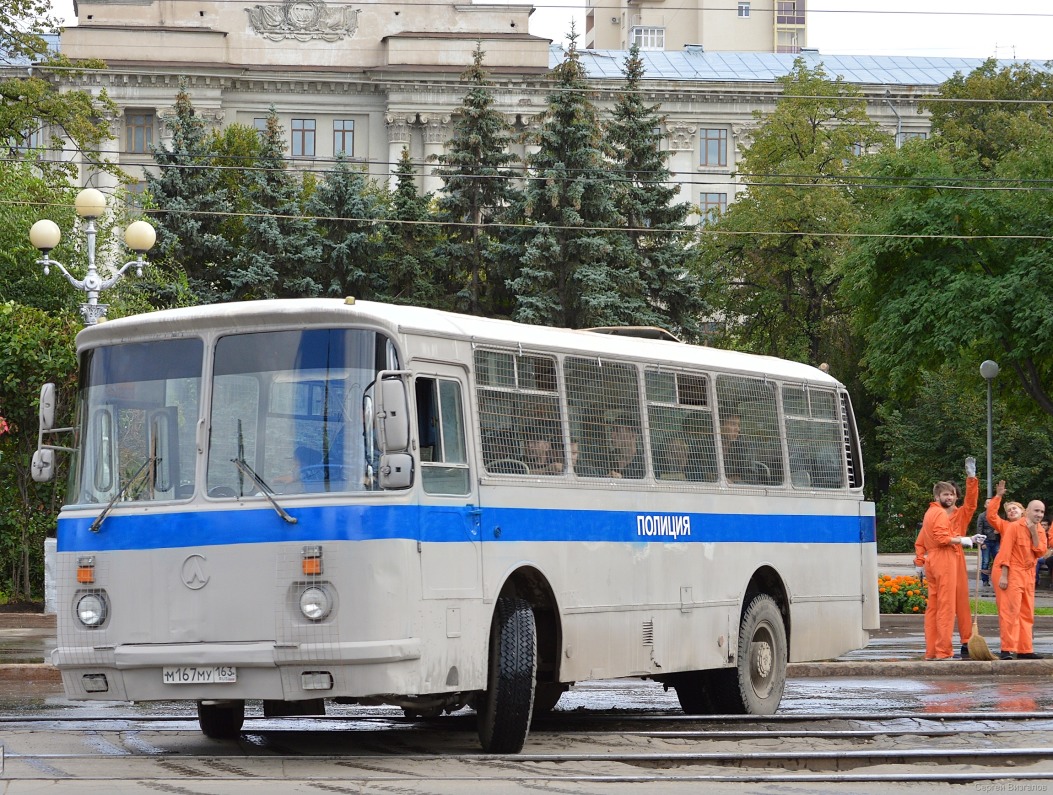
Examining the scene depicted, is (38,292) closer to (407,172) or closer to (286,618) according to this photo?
(407,172)

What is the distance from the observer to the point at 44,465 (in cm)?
1114

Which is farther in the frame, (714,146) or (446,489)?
(714,146)

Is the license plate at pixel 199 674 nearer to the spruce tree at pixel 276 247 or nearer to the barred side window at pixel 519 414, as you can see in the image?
the barred side window at pixel 519 414

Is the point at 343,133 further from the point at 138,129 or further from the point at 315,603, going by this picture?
the point at 315,603

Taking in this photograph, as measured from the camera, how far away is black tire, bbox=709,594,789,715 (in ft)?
46.3

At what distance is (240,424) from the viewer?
10.6 meters

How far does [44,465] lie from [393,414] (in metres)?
2.58

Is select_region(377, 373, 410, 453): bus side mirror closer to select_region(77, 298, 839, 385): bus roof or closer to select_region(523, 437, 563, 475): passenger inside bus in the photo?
select_region(77, 298, 839, 385): bus roof

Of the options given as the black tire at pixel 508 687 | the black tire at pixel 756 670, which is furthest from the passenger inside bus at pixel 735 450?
the black tire at pixel 508 687

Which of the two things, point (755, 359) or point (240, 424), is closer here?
point (240, 424)

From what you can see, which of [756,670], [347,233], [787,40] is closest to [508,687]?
[756,670]

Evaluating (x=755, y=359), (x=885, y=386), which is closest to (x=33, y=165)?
(x=885, y=386)

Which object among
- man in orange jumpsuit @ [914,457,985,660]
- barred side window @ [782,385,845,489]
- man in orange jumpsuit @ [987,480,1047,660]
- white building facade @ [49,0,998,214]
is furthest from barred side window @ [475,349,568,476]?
white building facade @ [49,0,998,214]

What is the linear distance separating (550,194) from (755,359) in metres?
42.2
